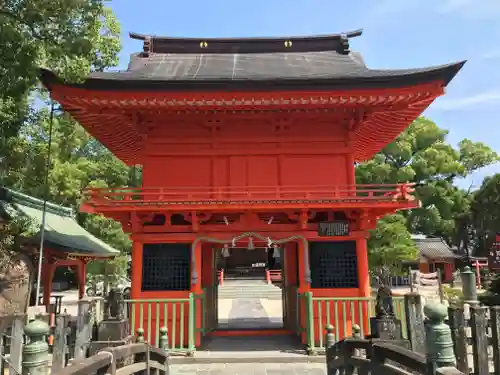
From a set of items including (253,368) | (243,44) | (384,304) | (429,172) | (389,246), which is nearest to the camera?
(384,304)

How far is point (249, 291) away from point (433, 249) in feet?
67.8

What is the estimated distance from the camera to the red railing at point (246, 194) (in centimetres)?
1062

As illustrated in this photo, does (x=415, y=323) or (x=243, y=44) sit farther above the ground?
(x=243, y=44)

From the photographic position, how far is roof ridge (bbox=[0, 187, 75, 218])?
1536 centimetres

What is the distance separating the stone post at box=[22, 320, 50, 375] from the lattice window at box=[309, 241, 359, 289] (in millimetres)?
7937

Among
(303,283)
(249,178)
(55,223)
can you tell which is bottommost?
(303,283)

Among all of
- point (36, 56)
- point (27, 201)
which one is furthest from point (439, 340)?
point (27, 201)

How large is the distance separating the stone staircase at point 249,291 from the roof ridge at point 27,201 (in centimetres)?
1342

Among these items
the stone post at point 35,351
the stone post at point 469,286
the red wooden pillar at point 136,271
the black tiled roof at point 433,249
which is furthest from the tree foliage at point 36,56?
the black tiled roof at point 433,249

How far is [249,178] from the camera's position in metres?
12.0

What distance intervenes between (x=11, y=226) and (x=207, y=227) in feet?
15.7

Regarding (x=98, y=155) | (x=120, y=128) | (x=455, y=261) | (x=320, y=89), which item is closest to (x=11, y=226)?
(x=120, y=128)

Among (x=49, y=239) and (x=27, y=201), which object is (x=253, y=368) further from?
(x=27, y=201)

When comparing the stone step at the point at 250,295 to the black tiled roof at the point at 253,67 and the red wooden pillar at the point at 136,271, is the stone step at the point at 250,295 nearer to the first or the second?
the black tiled roof at the point at 253,67
